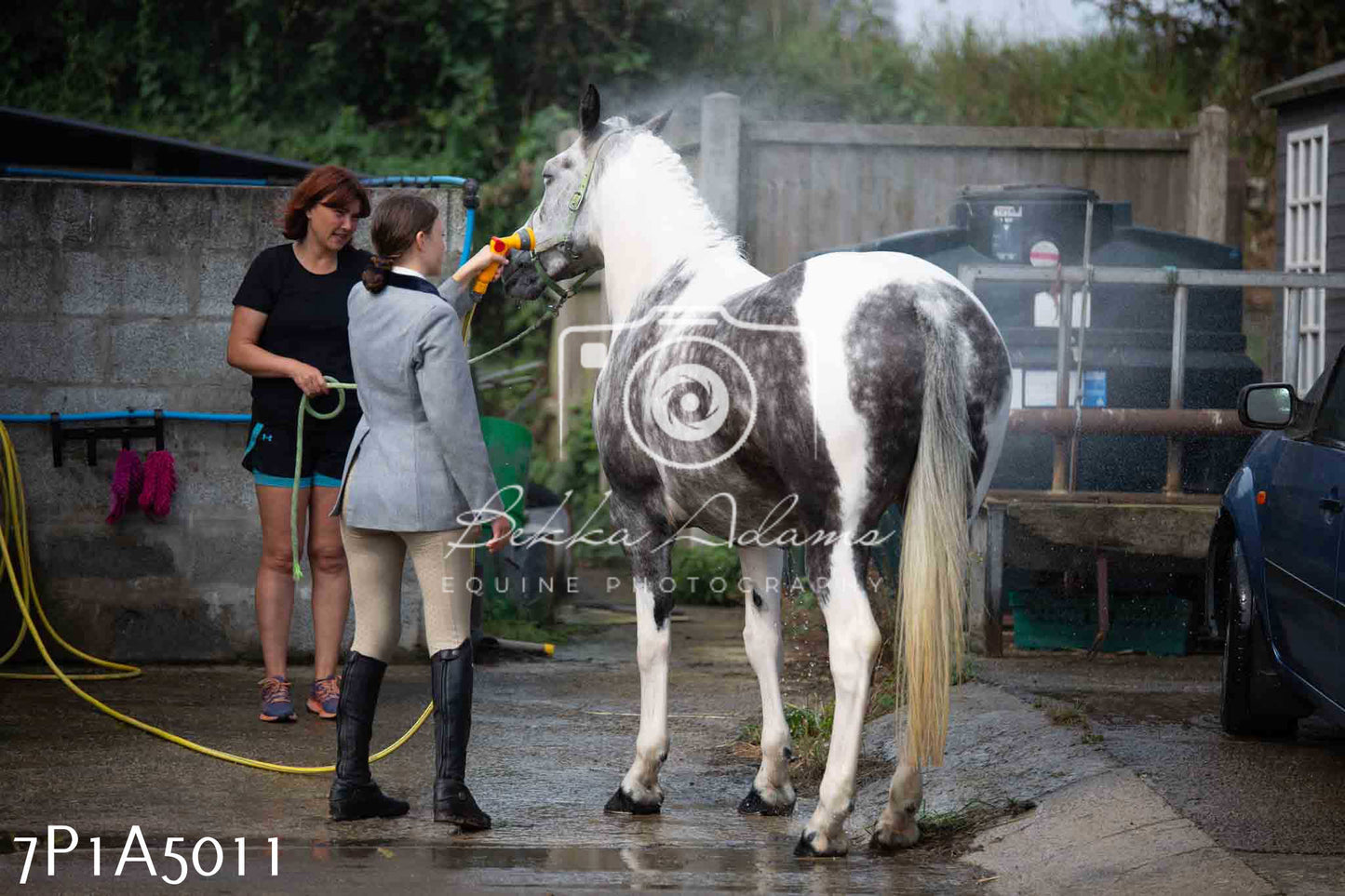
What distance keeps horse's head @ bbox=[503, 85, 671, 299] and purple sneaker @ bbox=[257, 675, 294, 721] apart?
1652mm

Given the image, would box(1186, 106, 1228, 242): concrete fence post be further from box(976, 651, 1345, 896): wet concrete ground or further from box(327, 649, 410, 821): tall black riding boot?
box(327, 649, 410, 821): tall black riding boot

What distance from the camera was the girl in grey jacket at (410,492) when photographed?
4543 millimetres

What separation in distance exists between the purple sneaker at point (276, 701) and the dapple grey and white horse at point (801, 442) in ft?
5.24

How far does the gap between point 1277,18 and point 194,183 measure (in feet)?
34.4

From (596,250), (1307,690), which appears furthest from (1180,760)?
(596,250)

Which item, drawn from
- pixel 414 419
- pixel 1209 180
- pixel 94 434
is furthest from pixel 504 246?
pixel 1209 180

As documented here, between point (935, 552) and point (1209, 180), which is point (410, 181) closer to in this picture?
point (935, 552)

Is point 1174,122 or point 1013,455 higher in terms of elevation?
point 1174,122

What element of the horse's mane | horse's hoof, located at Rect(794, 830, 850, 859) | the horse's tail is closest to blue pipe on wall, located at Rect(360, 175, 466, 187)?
the horse's mane

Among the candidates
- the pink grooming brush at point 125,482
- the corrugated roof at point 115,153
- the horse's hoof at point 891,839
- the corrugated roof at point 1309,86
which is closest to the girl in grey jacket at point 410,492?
the horse's hoof at point 891,839

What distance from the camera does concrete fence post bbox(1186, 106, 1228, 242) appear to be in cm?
1068

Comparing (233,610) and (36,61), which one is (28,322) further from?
(36,61)

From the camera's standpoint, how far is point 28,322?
7.03 meters

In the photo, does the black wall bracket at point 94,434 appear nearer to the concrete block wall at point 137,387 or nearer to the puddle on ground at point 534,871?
the concrete block wall at point 137,387
